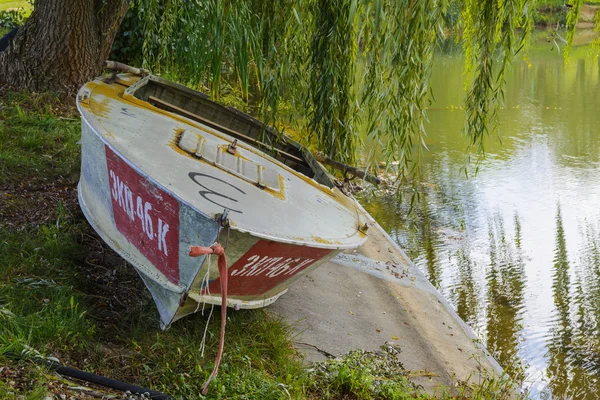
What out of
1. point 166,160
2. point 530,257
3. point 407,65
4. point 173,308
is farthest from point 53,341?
point 530,257

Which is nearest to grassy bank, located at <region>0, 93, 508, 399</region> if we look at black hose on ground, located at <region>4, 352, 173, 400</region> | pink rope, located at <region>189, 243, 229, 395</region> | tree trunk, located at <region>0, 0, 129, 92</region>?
black hose on ground, located at <region>4, 352, 173, 400</region>

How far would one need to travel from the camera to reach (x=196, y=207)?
3438 millimetres

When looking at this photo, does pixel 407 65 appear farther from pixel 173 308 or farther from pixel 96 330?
pixel 96 330

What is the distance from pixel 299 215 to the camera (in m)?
4.13

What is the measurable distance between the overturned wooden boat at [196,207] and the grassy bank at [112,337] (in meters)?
0.25

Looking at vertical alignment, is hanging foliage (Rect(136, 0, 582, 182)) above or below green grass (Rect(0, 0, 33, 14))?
above

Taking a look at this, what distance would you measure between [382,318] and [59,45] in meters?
4.93

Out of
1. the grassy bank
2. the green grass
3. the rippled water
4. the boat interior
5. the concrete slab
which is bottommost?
the rippled water

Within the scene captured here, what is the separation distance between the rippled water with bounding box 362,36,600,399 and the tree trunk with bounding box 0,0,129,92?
13.4 feet

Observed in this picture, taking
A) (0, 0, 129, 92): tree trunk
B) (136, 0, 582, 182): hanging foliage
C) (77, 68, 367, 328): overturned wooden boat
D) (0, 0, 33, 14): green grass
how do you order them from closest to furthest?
(136, 0, 582, 182): hanging foliage → (77, 68, 367, 328): overturned wooden boat → (0, 0, 129, 92): tree trunk → (0, 0, 33, 14): green grass

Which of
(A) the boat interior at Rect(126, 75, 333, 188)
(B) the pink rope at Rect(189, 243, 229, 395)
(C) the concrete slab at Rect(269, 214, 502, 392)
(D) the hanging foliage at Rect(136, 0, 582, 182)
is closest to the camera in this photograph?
(B) the pink rope at Rect(189, 243, 229, 395)

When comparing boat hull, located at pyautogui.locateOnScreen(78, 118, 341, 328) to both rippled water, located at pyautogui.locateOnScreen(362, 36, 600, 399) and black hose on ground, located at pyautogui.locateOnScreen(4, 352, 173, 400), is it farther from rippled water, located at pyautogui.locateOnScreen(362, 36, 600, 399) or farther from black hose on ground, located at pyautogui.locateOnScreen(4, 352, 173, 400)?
rippled water, located at pyautogui.locateOnScreen(362, 36, 600, 399)

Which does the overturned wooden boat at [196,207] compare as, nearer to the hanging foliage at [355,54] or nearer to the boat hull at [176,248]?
the boat hull at [176,248]

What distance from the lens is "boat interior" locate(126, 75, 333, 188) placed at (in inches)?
228
